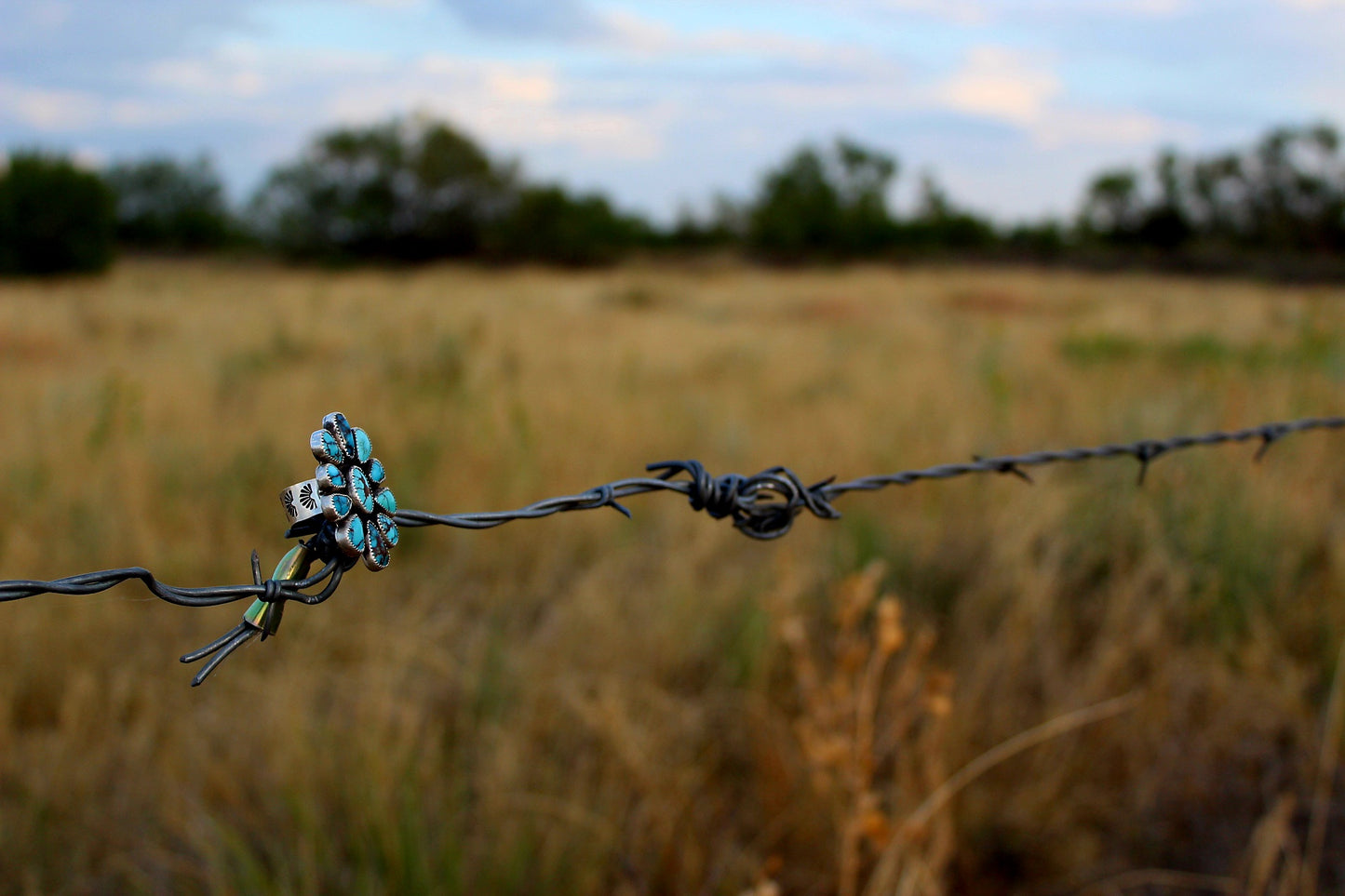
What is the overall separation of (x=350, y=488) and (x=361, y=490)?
11mm

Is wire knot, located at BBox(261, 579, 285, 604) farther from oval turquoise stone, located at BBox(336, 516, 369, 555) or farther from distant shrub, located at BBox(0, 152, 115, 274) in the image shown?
distant shrub, located at BBox(0, 152, 115, 274)

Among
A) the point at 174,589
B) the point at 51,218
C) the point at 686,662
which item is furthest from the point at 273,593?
the point at 51,218

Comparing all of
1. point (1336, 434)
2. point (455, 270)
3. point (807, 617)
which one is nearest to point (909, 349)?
point (1336, 434)

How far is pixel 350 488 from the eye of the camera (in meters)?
0.79

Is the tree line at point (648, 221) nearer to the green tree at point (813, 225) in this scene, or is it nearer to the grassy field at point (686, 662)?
the green tree at point (813, 225)

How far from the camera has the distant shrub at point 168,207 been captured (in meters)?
30.5

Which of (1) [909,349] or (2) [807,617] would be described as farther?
(1) [909,349]

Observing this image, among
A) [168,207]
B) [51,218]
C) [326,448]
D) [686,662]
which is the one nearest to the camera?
[326,448]

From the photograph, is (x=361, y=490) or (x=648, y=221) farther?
(x=648, y=221)

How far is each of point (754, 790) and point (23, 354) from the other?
7621 mm

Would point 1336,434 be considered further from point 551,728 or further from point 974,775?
point 551,728

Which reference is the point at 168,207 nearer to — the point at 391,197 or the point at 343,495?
the point at 391,197

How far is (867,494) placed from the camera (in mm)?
4043

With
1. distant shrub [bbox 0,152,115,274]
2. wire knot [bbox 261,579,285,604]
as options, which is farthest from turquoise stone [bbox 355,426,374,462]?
distant shrub [bbox 0,152,115,274]
